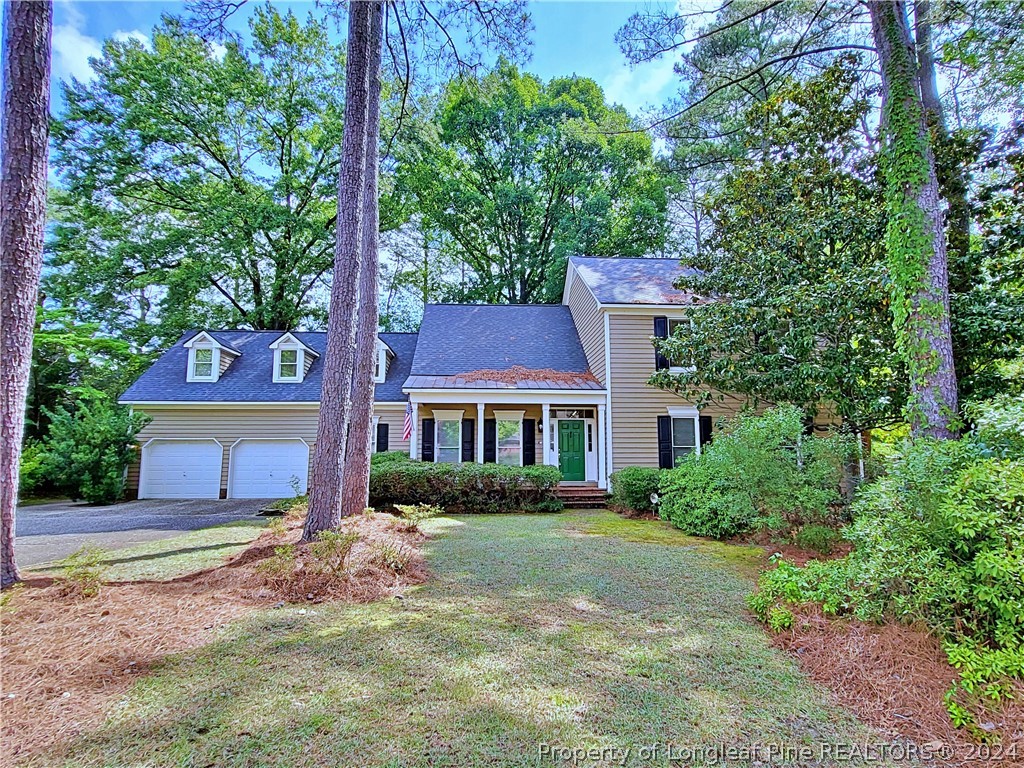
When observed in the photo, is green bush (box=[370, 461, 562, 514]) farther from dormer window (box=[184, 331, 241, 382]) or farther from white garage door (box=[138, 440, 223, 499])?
dormer window (box=[184, 331, 241, 382])

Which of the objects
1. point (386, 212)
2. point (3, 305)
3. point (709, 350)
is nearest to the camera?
point (3, 305)

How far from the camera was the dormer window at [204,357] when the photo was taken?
14412mm

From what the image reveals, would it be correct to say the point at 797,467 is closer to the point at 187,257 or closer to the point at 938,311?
the point at 938,311

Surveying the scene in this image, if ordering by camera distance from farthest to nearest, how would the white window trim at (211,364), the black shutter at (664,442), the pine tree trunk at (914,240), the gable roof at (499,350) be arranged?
the white window trim at (211,364) < the gable roof at (499,350) < the black shutter at (664,442) < the pine tree trunk at (914,240)

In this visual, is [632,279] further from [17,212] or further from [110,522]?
[110,522]

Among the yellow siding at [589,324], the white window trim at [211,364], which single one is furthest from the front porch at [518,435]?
the white window trim at [211,364]

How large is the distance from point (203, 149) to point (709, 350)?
2213 cm

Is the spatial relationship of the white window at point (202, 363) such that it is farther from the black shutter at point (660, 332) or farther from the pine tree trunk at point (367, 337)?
the black shutter at point (660, 332)

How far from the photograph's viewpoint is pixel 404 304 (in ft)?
85.3

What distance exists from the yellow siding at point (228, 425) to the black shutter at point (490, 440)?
2.49 meters

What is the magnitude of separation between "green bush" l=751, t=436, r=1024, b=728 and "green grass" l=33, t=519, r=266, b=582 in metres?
6.43

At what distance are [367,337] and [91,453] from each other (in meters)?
9.83

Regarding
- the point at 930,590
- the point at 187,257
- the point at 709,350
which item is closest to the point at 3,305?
the point at 930,590

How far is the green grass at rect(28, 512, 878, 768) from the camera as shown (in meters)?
2.30
